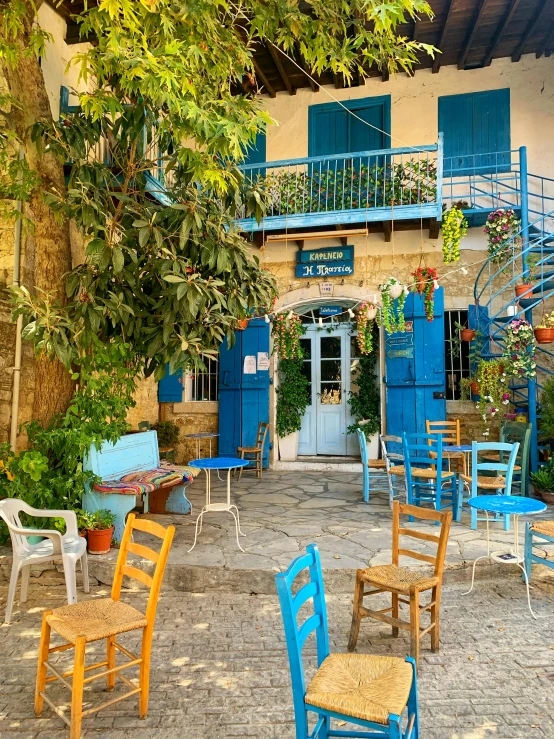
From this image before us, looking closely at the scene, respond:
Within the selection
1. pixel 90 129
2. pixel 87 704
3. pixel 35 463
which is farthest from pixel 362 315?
pixel 87 704

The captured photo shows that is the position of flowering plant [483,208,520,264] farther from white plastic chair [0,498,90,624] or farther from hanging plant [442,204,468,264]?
white plastic chair [0,498,90,624]

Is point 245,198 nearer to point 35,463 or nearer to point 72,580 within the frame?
point 35,463

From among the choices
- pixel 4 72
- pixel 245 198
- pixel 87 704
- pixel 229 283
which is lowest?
pixel 87 704

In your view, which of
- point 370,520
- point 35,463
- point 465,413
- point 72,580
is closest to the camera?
point 72,580

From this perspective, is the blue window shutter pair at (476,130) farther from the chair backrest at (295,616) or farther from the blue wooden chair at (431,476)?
the chair backrest at (295,616)

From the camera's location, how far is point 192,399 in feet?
31.4

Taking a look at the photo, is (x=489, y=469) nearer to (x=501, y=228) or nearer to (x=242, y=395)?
(x=501, y=228)

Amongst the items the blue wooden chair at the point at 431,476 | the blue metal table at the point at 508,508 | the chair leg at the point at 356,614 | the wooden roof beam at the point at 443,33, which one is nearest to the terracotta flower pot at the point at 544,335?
the blue wooden chair at the point at 431,476

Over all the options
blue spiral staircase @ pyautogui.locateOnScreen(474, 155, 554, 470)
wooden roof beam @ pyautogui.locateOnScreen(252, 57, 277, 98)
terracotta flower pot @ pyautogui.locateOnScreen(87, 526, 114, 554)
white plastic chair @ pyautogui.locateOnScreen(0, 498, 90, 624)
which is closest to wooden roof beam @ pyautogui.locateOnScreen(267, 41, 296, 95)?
wooden roof beam @ pyautogui.locateOnScreen(252, 57, 277, 98)

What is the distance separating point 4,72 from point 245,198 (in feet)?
7.78

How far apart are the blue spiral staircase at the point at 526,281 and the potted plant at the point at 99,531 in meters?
5.18

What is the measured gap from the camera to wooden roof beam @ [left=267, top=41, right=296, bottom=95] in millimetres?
8062

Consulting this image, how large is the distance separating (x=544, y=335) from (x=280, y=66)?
18.9ft

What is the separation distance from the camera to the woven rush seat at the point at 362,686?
1853 mm
